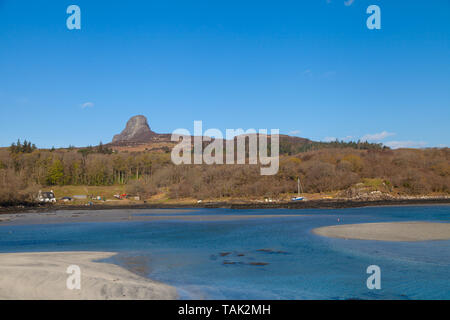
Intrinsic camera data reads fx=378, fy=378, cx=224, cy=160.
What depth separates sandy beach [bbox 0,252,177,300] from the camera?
14.1 m

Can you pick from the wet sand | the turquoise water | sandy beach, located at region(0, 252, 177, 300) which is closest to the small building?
the wet sand

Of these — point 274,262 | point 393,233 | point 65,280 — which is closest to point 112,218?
point 393,233

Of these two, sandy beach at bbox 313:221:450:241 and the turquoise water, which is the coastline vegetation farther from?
the turquoise water

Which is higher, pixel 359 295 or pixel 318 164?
pixel 318 164

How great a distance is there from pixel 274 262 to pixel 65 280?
10.9m

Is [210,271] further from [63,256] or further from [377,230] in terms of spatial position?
[377,230]

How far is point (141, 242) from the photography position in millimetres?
31484

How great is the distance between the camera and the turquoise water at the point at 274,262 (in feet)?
50.2

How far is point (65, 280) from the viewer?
16156 mm

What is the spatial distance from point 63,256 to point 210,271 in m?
10.4

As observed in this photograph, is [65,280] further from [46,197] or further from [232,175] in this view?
Result: [232,175]
